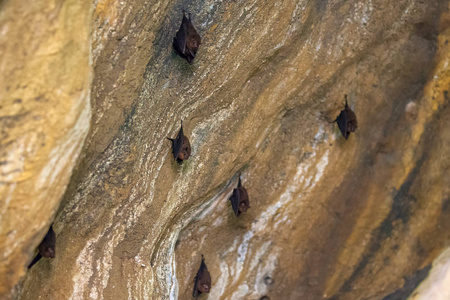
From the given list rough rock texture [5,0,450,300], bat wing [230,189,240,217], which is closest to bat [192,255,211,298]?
rough rock texture [5,0,450,300]

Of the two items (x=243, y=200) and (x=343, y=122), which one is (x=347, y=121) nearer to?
(x=343, y=122)

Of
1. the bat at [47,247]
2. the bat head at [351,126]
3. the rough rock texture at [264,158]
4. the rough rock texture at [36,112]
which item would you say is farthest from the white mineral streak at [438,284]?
the rough rock texture at [36,112]

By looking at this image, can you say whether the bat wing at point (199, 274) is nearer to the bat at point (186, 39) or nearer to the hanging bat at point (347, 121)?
the hanging bat at point (347, 121)

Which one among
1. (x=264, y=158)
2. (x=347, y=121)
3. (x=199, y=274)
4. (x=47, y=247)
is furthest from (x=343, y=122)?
(x=47, y=247)

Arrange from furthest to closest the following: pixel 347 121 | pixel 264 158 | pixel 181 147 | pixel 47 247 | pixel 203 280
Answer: pixel 264 158
pixel 347 121
pixel 203 280
pixel 181 147
pixel 47 247

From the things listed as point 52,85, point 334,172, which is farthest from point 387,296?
point 52,85

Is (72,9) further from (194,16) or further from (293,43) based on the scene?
(293,43)
